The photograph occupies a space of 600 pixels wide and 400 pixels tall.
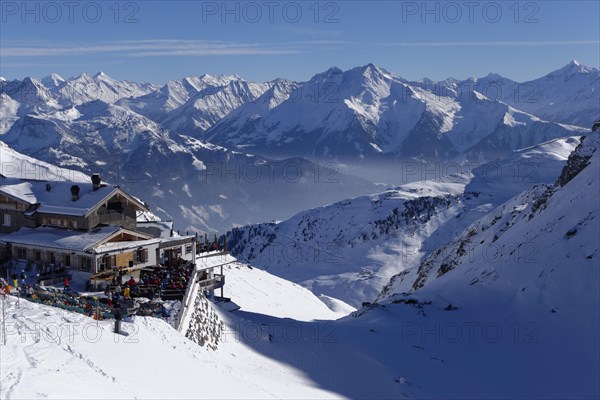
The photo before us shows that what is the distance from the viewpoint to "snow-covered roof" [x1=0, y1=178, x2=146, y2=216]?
139 feet

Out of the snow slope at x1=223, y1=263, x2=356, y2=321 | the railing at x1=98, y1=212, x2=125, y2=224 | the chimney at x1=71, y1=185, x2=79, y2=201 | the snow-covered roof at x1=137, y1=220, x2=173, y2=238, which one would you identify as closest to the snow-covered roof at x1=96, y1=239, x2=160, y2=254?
the railing at x1=98, y1=212, x2=125, y2=224

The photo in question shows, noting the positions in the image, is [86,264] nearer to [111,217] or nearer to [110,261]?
[110,261]

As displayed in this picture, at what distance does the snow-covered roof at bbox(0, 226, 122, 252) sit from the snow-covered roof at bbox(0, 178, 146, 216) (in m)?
1.42

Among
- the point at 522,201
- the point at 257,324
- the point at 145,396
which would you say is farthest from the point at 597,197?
the point at 522,201

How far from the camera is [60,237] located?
40.4 m

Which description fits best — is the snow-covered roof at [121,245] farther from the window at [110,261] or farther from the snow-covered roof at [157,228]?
the snow-covered roof at [157,228]

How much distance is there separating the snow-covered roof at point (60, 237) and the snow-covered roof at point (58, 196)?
4.65ft

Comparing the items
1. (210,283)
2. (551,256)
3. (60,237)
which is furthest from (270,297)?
(551,256)

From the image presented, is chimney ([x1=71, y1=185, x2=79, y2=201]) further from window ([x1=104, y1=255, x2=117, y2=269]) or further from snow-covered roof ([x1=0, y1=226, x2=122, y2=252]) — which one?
window ([x1=104, y1=255, x2=117, y2=269])

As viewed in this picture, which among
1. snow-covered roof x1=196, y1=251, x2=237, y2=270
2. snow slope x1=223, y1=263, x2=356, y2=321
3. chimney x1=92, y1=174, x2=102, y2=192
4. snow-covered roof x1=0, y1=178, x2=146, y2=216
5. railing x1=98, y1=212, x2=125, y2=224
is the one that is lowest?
snow slope x1=223, y1=263, x2=356, y2=321

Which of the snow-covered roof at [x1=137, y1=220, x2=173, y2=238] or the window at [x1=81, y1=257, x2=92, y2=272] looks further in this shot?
the snow-covered roof at [x1=137, y1=220, x2=173, y2=238]

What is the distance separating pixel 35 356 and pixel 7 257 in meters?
24.9

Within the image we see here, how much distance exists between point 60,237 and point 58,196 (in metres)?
5.00

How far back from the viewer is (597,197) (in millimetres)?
49344
